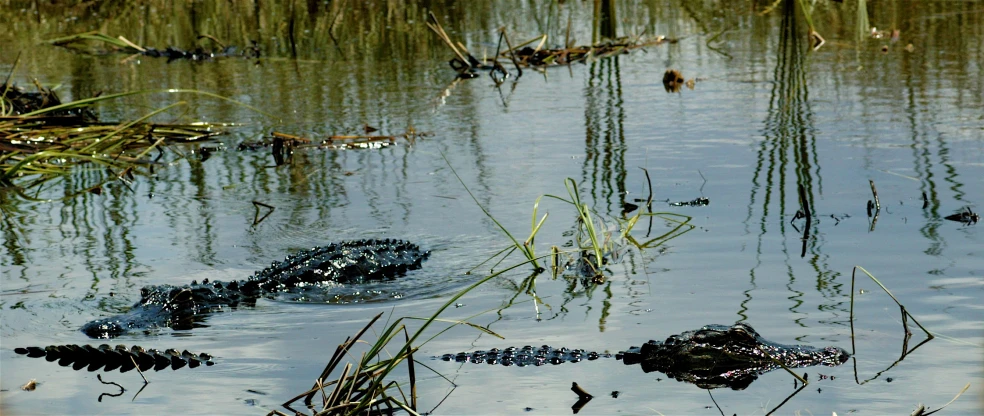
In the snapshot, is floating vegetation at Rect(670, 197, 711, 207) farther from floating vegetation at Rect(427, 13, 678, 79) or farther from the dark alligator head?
floating vegetation at Rect(427, 13, 678, 79)

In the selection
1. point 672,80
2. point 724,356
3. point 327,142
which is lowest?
point 724,356

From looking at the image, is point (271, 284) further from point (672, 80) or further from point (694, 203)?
point (672, 80)

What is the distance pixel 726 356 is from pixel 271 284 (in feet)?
6.47

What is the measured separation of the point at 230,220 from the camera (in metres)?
5.70

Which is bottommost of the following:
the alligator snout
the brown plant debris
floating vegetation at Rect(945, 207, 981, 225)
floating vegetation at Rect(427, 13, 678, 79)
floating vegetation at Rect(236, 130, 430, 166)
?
the alligator snout

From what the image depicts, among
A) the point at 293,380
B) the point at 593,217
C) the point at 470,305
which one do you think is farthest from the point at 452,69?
the point at 293,380

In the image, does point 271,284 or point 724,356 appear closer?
point 724,356

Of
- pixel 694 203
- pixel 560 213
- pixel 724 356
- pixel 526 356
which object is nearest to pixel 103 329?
pixel 526 356

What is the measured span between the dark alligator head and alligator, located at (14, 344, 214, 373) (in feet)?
4.96

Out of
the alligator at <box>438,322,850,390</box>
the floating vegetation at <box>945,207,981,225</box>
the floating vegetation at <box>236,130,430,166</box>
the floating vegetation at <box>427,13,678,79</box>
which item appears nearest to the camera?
the alligator at <box>438,322,850,390</box>

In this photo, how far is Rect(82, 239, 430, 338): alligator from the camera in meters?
4.18

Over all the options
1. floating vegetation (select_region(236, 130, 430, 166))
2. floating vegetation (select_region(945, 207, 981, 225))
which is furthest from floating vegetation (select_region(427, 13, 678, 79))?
floating vegetation (select_region(945, 207, 981, 225))

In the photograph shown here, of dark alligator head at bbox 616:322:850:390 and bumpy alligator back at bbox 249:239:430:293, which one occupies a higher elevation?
bumpy alligator back at bbox 249:239:430:293

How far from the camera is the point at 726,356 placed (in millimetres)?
3520
